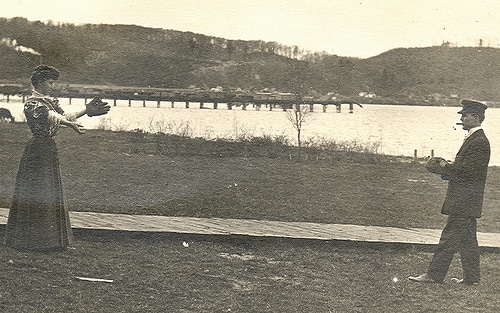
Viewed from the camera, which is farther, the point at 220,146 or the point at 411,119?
the point at 411,119

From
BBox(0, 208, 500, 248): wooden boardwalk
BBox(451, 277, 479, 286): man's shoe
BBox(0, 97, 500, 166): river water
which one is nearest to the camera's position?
BBox(451, 277, 479, 286): man's shoe

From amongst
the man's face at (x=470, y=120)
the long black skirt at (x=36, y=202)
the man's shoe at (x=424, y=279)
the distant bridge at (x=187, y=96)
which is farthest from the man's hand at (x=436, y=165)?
the distant bridge at (x=187, y=96)

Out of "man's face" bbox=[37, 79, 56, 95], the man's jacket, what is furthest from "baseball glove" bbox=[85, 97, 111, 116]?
the man's jacket

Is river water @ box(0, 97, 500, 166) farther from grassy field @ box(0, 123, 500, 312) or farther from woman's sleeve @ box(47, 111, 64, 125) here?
woman's sleeve @ box(47, 111, 64, 125)

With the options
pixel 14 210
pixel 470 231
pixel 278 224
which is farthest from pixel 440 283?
pixel 14 210

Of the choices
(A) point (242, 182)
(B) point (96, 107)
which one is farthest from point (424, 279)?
(A) point (242, 182)

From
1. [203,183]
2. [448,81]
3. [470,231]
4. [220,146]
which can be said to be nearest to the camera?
[470,231]

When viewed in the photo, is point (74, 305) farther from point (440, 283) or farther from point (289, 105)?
point (289, 105)
